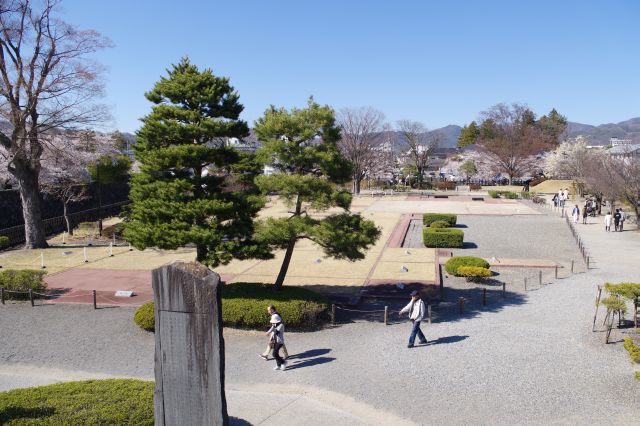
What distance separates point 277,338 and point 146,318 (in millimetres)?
4570

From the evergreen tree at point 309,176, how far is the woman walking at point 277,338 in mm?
3080

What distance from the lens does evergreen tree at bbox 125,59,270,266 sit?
14.1 meters

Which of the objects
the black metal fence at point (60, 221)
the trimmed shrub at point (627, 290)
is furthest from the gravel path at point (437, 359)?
the black metal fence at point (60, 221)

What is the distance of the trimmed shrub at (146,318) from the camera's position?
14195 mm

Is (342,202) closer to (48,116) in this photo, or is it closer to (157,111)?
(157,111)

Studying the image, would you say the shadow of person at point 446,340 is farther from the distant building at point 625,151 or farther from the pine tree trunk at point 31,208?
the distant building at point 625,151

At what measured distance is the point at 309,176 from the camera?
1430 centimetres

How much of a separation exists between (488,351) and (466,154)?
277 ft

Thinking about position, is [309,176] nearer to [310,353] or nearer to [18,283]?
[310,353]

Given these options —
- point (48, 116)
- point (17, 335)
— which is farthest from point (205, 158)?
point (48, 116)

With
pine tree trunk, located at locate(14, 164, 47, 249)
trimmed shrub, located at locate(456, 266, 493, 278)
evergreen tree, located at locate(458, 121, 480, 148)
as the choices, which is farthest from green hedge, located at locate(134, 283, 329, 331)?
evergreen tree, located at locate(458, 121, 480, 148)

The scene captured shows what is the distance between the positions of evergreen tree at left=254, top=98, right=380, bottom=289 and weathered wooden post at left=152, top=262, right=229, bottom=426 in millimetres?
8083

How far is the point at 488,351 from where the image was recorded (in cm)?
1249

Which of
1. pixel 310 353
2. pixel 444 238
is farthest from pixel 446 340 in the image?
pixel 444 238
